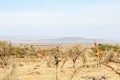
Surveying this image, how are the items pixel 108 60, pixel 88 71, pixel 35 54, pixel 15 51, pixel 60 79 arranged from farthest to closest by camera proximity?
pixel 35 54 < pixel 15 51 < pixel 88 71 < pixel 60 79 < pixel 108 60

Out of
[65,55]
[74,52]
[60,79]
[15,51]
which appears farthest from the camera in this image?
[15,51]

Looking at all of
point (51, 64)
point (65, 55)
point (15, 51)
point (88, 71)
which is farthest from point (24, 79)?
point (15, 51)

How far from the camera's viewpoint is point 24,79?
1018 inches

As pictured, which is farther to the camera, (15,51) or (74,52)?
(15,51)

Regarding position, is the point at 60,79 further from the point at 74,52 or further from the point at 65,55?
the point at 65,55

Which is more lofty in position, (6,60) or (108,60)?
(108,60)

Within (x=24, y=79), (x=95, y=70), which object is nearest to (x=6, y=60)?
(x=95, y=70)

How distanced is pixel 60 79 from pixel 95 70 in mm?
7459

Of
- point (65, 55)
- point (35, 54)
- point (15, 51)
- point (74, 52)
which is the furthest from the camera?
point (35, 54)

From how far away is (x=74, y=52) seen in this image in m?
38.6

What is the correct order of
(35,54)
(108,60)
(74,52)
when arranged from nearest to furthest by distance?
(108,60)
(74,52)
(35,54)

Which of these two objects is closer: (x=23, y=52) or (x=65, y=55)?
(x=65, y=55)

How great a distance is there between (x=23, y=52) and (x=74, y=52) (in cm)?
2227

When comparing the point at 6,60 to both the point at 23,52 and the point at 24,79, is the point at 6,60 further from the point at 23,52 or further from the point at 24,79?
the point at 23,52
